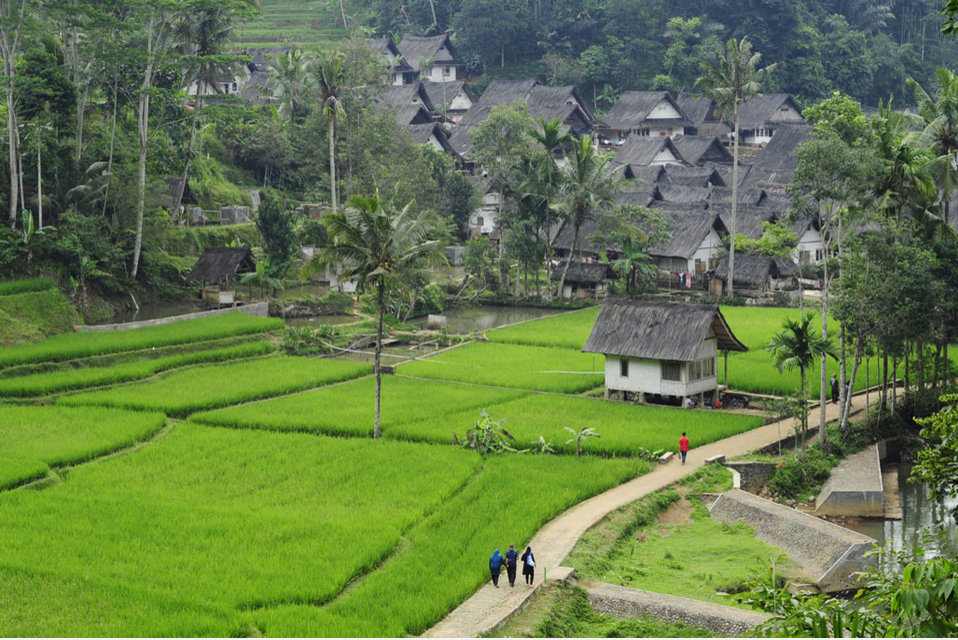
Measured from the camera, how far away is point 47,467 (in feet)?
78.3

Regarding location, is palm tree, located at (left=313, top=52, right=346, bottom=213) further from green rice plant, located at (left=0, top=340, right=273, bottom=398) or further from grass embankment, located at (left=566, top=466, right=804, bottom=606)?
grass embankment, located at (left=566, top=466, right=804, bottom=606)

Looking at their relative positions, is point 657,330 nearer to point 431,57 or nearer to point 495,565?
point 495,565

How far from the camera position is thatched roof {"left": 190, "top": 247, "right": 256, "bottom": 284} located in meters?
42.8

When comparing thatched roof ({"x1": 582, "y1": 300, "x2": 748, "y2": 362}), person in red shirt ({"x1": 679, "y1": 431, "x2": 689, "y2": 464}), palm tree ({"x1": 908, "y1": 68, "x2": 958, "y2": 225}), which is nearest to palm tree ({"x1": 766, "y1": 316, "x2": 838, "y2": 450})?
thatched roof ({"x1": 582, "y1": 300, "x2": 748, "y2": 362})

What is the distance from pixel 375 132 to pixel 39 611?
40967 mm

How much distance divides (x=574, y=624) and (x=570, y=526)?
3.82m

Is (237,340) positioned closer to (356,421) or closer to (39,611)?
(356,421)

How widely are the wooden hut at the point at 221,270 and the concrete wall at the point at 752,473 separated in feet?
77.5

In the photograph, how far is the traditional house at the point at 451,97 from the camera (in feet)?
262

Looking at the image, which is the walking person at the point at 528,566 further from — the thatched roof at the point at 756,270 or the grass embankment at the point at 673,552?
the thatched roof at the point at 756,270

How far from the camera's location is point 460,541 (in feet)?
65.4

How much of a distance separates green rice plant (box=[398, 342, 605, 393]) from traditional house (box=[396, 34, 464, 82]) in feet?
158

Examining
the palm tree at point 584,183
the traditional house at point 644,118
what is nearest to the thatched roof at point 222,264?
the palm tree at point 584,183

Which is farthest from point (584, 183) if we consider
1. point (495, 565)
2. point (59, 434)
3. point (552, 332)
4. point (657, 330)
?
point (495, 565)
